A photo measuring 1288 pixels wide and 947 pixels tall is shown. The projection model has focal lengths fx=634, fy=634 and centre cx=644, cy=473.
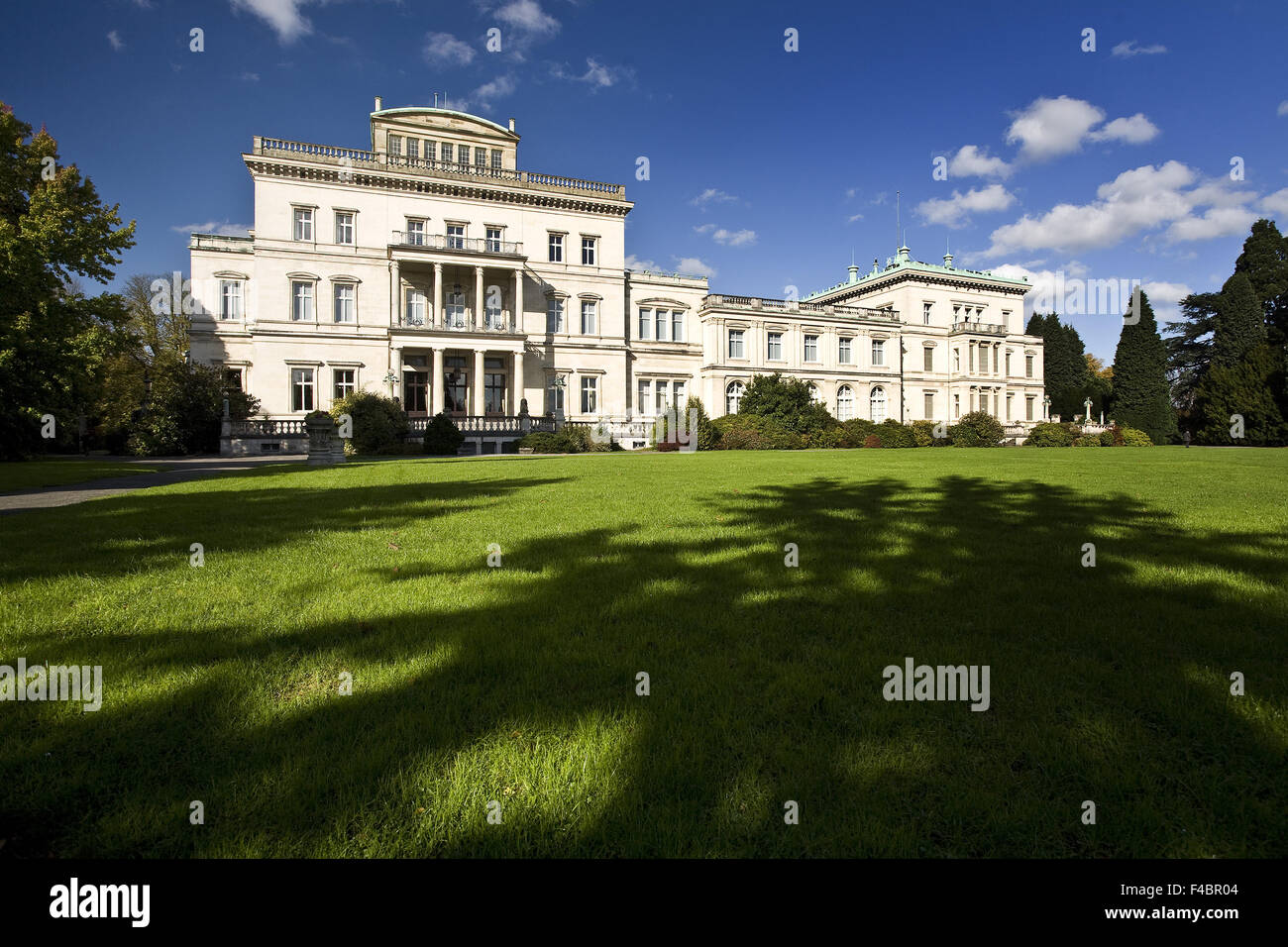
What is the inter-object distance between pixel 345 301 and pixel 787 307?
3291 centimetres

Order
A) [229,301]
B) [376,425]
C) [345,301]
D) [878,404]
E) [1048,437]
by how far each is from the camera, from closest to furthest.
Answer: [376,425], [229,301], [345,301], [1048,437], [878,404]

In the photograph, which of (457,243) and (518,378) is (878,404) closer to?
(518,378)

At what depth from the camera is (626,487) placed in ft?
40.1

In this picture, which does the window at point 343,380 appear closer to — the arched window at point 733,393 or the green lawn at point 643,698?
the arched window at point 733,393

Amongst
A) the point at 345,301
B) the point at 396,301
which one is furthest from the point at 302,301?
the point at 396,301

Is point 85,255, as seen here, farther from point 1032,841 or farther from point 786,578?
point 1032,841

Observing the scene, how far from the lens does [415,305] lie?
4053 centimetres

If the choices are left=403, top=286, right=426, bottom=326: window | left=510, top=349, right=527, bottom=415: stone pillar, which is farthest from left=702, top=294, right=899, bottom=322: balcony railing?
left=403, top=286, right=426, bottom=326: window

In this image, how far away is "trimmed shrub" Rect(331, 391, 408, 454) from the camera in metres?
28.3

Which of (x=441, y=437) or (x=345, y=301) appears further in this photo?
(x=345, y=301)

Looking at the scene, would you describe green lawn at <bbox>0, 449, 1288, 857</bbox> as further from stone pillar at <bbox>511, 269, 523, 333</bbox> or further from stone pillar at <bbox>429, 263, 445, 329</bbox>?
stone pillar at <bbox>511, 269, 523, 333</bbox>

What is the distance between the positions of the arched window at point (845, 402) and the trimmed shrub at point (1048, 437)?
46.2 ft

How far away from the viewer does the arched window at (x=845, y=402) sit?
54688 millimetres

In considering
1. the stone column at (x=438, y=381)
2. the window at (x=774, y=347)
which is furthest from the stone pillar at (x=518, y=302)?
the window at (x=774, y=347)
